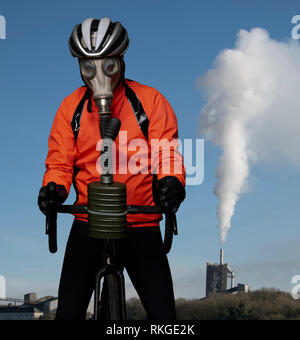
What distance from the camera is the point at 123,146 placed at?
452cm

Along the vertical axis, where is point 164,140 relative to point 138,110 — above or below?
below

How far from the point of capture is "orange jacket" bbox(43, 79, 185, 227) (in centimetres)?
450

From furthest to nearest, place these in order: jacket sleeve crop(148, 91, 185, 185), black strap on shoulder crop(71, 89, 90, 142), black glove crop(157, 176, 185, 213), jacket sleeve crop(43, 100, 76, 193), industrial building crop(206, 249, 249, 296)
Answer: industrial building crop(206, 249, 249, 296), black strap on shoulder crop(71, 89, 90, 142), jacket sleeve crop(43, 100, 76, 193), jacket sleeve crop(148, 91, 185, 185), black glove crop(157, 176, 185, 213)

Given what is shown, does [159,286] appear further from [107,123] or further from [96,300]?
[107,123]

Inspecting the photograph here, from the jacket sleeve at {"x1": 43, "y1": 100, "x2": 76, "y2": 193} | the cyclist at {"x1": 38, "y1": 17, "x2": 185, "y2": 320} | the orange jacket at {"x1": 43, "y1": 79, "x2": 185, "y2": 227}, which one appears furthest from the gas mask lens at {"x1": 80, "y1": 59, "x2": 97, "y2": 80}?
the jacket sleeve at {"x1": 43, "y1": 100, "x2": 76, "y2": 193}

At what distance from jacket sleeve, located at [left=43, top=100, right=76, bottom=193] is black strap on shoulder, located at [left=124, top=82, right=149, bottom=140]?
56cm

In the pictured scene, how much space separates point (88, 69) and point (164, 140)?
84 cm

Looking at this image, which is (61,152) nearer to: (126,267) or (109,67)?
(109,67)

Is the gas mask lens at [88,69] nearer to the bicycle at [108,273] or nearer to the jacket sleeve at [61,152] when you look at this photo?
the jacket sleeve at [61,152]

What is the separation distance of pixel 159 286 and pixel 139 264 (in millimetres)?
244

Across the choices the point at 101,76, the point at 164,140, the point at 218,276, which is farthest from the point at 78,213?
the point at 218,276

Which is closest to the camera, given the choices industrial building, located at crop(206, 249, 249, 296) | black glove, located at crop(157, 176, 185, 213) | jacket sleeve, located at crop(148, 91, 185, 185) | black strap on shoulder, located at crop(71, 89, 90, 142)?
black glove, located at crop(157, 176, 185, 213)

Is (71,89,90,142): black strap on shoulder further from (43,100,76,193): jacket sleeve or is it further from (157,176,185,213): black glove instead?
(157,176,185,213): black glove
